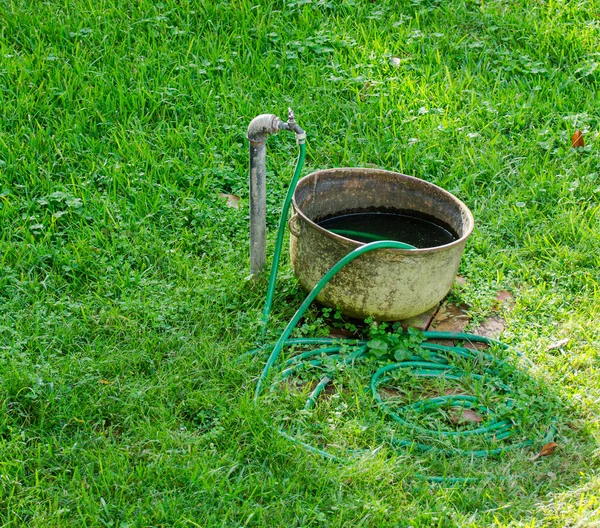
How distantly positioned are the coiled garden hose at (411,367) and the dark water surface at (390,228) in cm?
47

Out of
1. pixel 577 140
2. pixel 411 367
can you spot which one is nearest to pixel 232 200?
pixel 411 367

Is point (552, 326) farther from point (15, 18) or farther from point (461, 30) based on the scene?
point (15, 18)

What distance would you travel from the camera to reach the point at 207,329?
138 inches

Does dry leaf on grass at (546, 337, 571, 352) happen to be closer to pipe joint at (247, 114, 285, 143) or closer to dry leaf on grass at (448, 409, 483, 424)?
dry leaf on grass at (448, 409, 483, 424)

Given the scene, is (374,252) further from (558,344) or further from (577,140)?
(577,140)

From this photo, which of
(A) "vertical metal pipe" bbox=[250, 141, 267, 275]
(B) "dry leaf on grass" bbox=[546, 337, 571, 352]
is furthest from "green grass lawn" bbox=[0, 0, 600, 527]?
(A) "vertical metal pipe" bbox=[250, 141, 267, 275]

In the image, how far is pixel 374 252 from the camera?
327 centimetres

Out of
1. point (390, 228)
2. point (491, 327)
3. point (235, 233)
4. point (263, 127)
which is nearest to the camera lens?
point (263, 127)

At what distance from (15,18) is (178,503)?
12.4 ft

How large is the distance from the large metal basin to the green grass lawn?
28 cm

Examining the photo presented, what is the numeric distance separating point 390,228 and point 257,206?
0.73m

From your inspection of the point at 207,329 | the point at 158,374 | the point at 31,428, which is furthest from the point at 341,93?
the point at 31,428

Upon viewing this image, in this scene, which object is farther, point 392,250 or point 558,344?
point 558,344

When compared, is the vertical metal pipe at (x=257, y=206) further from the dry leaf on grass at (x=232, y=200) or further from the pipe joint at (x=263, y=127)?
the dry leaf on grass at (x=232, y=200)
